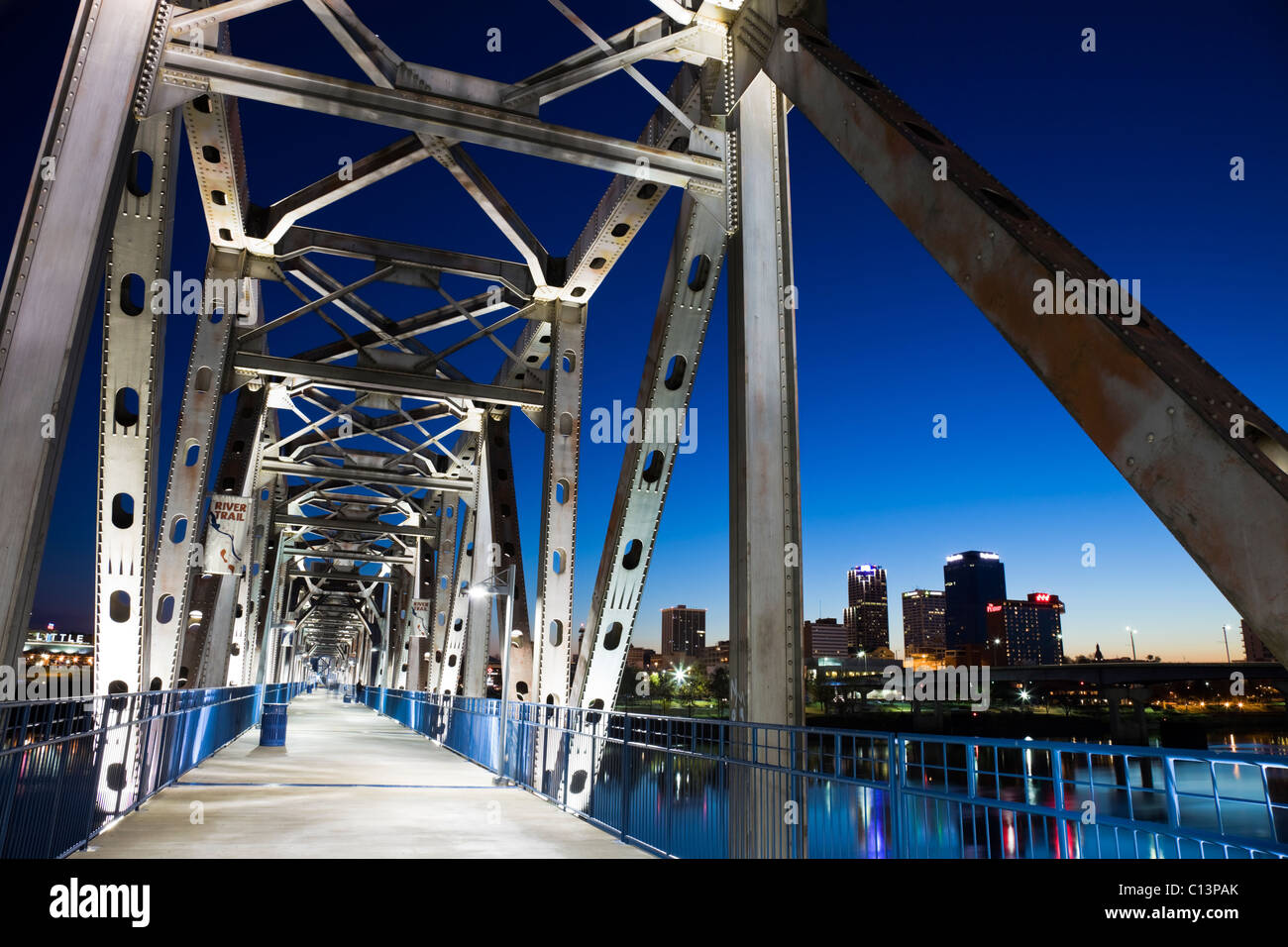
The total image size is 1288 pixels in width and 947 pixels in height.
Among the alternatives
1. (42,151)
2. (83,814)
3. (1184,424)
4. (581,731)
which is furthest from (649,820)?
(42,151)

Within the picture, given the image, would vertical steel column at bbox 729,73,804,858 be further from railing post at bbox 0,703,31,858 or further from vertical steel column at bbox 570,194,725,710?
railing post at bbox 0,703,31,858

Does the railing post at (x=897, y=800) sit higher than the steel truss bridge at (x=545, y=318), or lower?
lower

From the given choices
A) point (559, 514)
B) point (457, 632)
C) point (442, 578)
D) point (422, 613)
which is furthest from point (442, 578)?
point (559, 514)

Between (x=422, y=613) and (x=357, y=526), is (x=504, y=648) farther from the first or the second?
(x=357, y=526)

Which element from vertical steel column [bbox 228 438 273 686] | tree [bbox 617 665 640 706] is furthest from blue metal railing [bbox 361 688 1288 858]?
tree [bbox 617 665 640 706]

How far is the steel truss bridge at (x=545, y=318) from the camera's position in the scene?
427 cm

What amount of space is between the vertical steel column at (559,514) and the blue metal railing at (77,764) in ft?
17.2

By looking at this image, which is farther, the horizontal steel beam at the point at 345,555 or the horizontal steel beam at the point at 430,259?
the horizontal steel beam at the point at 345,555

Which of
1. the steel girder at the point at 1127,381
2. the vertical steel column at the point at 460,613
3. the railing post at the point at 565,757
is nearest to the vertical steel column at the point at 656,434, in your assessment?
the railing post at the point at 565,757

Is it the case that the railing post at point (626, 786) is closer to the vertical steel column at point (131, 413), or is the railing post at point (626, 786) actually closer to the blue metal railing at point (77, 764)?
the blue metal railing at point (77, 764)

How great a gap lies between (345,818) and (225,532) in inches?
262

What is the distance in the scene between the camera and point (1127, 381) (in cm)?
408

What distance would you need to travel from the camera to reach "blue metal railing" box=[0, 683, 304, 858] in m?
6.31

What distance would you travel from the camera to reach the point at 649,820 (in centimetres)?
891
